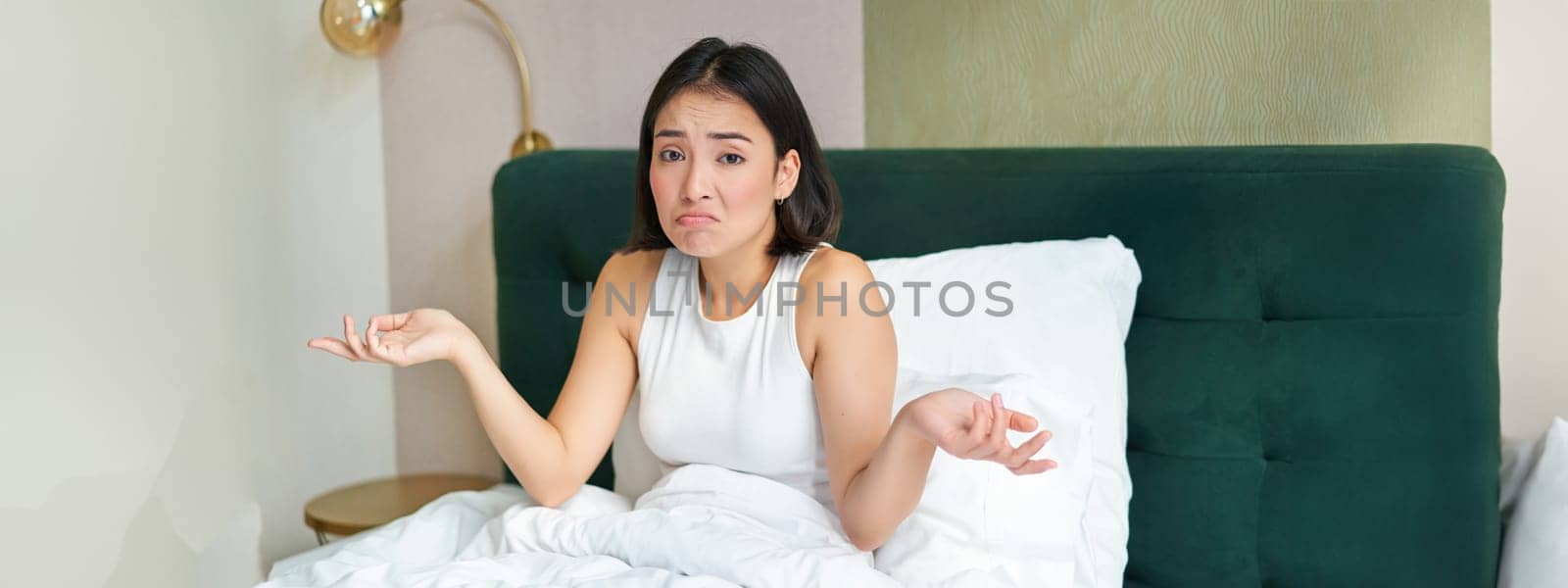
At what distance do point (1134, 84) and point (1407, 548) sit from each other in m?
0.84

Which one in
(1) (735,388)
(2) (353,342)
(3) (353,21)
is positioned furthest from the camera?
(3) (353,21)

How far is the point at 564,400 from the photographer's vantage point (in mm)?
1787

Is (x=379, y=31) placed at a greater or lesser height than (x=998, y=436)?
greater

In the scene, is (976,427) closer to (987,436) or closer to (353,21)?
(987,436)

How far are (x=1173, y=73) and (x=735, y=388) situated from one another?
3.20 ft

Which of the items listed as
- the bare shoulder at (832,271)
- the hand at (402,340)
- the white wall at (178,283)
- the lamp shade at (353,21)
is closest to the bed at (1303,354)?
the bare shoulder at (832,271)

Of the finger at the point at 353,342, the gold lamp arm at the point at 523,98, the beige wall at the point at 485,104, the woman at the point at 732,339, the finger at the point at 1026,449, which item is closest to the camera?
the finger at the point at 1026,449

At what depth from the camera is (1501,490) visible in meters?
1.96

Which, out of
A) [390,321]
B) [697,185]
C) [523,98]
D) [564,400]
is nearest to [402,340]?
[390,321]

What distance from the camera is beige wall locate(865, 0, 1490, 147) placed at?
6.59 feet

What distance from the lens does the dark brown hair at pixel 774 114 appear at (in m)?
1.60

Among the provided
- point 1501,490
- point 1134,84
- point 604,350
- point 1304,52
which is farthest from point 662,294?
point 1501,490

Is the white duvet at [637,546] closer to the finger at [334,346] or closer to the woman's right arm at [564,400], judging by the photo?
the woman's right arm at [564,400]

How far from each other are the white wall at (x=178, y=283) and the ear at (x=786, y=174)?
3.72 ft
